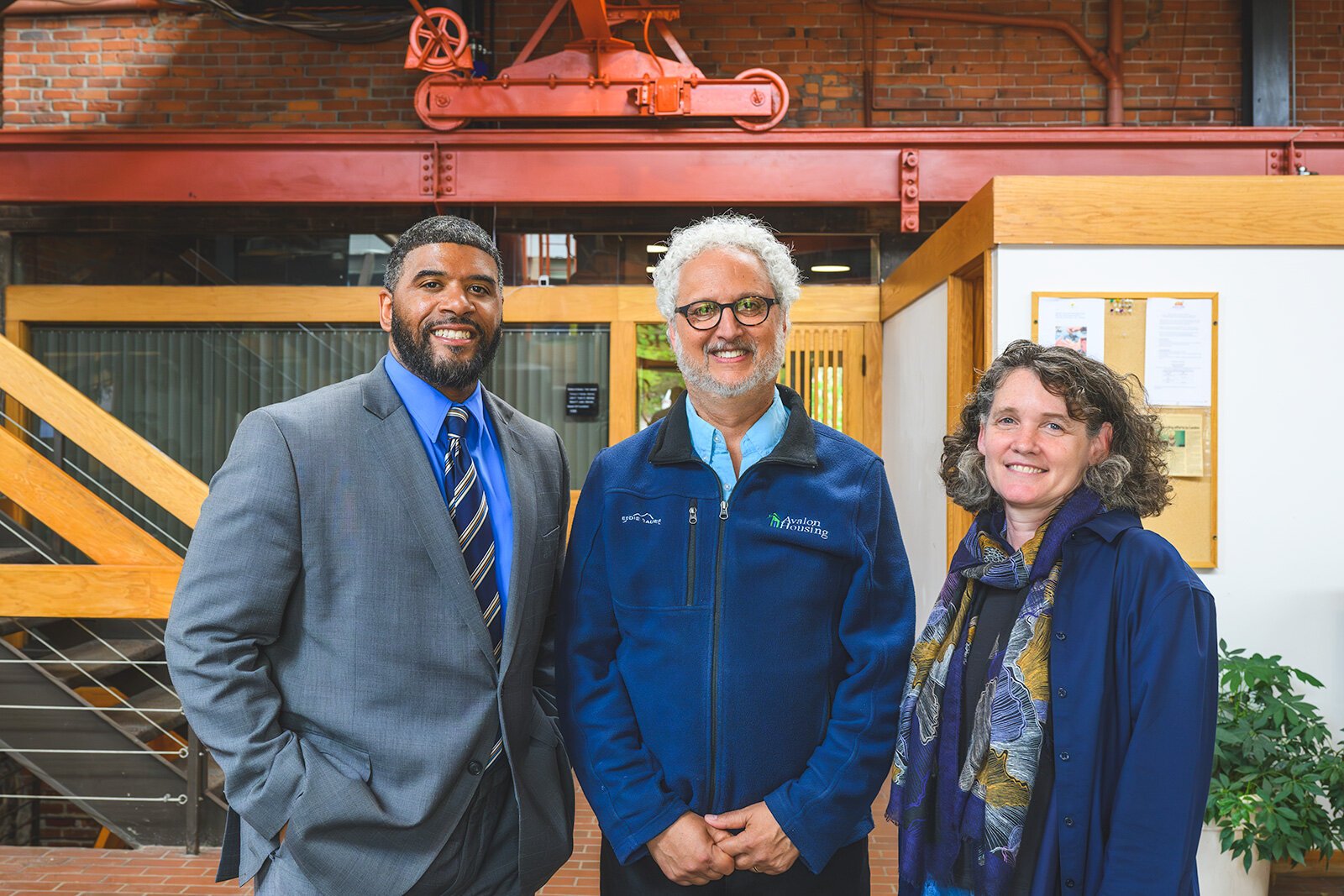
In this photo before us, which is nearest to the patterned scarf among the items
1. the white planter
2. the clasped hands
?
the clasped hands

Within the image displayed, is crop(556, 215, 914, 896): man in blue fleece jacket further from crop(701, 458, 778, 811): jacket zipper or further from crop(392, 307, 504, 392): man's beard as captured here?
crop(392, 307, 504, 392): man's beard

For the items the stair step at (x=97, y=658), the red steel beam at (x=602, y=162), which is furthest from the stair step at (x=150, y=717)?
the red steel beam at (x=602, y=162)

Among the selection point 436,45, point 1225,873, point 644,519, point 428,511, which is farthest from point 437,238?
point 436,45

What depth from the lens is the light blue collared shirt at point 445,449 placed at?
75.4 inches

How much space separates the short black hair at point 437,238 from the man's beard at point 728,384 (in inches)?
15.9

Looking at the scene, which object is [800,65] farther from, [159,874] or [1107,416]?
[159,874]

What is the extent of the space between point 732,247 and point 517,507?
0.65 m

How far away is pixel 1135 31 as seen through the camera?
5.98 meters

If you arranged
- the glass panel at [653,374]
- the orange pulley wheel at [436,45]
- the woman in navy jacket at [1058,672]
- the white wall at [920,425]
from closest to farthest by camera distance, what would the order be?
1. the woman in navy jacket at [1058,672]
2. the white wall at [920,425]
3. the orange pulley wheel at [436,45]
4. the glass panel at [653,374]

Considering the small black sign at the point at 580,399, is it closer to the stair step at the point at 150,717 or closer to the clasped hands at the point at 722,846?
the stair step at the point at 150,717

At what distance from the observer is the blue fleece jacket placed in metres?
1.79

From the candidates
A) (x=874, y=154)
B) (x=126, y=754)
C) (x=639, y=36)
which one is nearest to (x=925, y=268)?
(x=874, y=154)

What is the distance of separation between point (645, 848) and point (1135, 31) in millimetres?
5964

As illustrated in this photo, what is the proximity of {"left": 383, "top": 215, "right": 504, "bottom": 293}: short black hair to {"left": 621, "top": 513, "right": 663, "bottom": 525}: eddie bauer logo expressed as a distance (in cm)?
52
